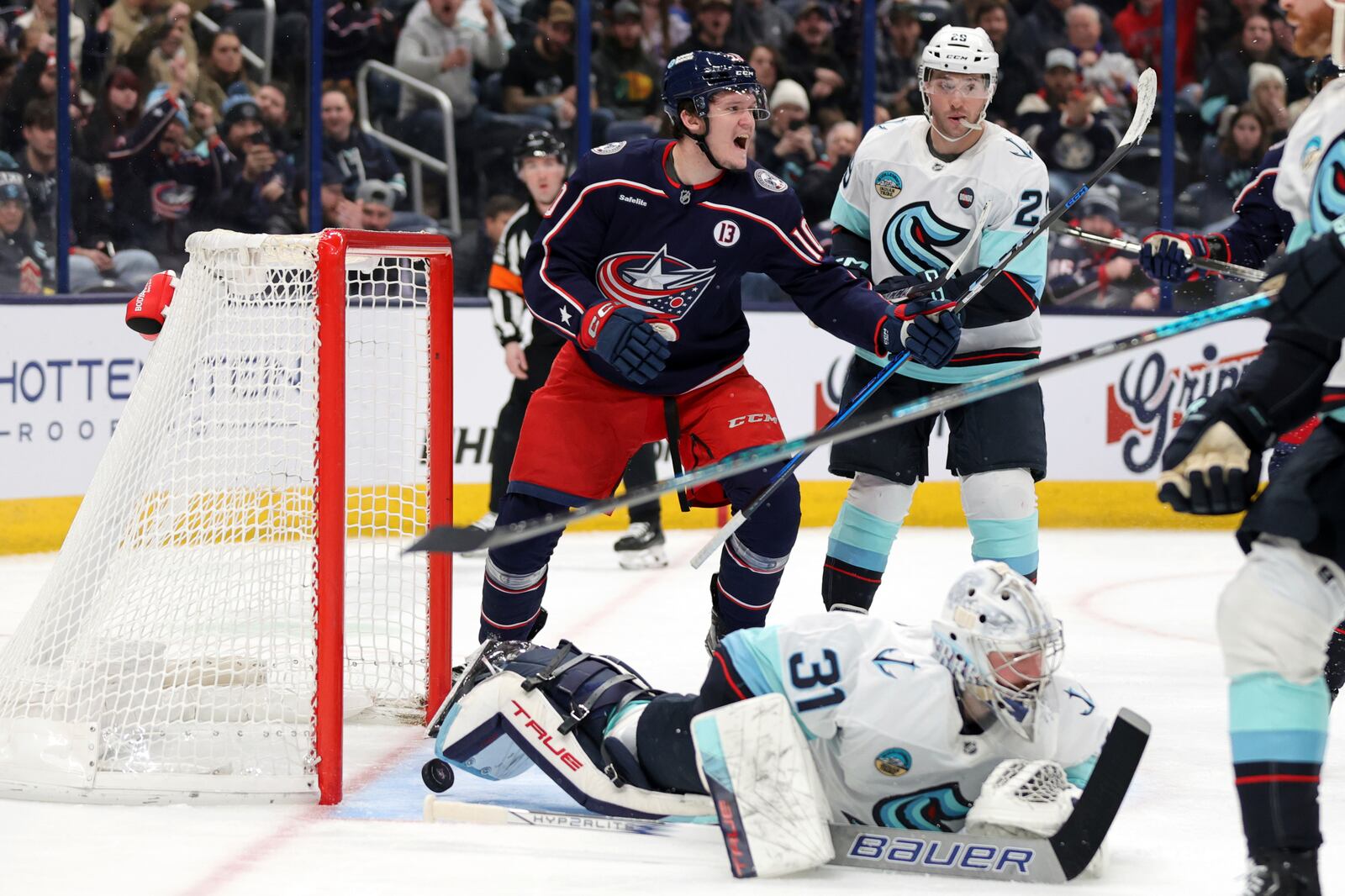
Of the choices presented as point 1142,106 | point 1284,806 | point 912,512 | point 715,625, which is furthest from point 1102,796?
point 912,512

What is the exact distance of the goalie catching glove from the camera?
3125 millimetres

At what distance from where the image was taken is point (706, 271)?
10.3 ft

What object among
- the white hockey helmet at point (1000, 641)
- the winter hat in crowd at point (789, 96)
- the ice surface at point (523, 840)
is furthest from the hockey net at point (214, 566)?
the winter hat in crowd at point (789, 96)

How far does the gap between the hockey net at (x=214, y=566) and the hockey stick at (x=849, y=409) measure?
0.49 meters

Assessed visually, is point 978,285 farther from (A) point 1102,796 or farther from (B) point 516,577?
(A) point 1102,796

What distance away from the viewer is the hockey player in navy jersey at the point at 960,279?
3.24 metres

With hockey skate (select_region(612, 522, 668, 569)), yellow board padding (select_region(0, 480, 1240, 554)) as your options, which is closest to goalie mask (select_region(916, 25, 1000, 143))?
hockey skate (select_region(612, 522, 668, 569))

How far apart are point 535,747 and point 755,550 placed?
70cm

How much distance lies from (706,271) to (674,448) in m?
0.32

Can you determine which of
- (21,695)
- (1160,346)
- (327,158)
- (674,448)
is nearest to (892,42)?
(1160,346)

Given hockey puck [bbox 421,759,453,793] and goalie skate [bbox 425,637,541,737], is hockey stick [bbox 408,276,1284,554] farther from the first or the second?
hockey puck [bbox 421,759,453,793]

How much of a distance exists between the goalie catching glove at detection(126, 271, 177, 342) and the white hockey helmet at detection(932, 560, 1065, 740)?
1553mm

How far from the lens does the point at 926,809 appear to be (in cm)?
243

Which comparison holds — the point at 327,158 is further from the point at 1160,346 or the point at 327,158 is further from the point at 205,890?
the point at 205,890
